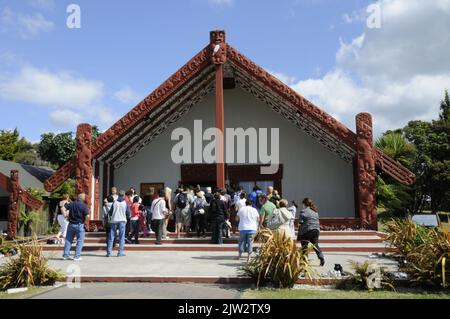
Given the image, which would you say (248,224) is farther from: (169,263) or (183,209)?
(183,209)

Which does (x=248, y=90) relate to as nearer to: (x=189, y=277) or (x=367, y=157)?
(x=367, y=157)

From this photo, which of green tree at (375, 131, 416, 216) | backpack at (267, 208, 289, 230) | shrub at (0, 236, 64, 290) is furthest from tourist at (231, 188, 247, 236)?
green tree at (375, 131, 416, 216)

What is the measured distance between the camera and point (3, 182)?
1527cm

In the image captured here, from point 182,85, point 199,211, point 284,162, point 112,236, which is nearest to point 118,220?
point 112,236

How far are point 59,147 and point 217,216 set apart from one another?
20.4 m

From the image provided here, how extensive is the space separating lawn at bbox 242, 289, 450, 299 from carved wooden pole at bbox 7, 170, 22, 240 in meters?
11.1

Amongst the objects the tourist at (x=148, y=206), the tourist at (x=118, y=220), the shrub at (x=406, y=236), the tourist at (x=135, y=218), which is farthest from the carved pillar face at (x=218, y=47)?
the shrub at (x=406, y=236)

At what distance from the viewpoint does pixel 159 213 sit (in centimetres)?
1087

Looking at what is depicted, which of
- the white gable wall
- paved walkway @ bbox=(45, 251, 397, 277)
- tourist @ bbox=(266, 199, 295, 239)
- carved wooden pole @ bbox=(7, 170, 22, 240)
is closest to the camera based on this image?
paved walkway @ bbox=(45, 251, 397, 277)

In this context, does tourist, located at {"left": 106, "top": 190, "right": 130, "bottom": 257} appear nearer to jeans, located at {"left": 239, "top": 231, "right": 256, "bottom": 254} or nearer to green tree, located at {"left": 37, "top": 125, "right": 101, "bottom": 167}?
jeans, located at {"left": 239, "top": 231, "right": 256, "bottom": 254}

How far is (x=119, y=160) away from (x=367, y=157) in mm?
9478

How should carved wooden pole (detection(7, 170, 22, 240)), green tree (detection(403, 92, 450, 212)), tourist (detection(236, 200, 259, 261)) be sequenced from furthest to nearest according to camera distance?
green tree (detection(403, 92, 450, 212)) < carved wooden pole (detection(7, 170, 22, 240)) < tourist (detection(236, 200, 259, 261))

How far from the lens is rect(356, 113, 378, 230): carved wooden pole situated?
42.7 feet
